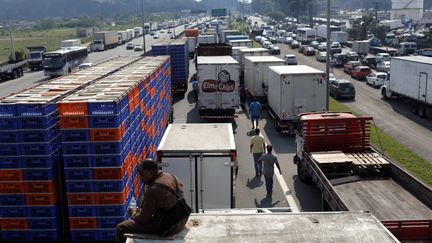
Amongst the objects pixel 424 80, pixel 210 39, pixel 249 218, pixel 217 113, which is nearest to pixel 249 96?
pixel 217 113

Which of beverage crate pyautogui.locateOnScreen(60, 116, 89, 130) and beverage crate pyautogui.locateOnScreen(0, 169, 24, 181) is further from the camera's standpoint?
beverage crate pyautogui.locateOnScreen(0, 169, 24, 181)

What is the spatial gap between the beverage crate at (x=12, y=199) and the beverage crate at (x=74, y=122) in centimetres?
190

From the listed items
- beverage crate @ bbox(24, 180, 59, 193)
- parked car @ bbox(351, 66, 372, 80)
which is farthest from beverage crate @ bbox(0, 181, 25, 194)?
parked car @ bbox(351, 66, 372, 80)

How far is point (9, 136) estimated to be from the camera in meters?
11.7

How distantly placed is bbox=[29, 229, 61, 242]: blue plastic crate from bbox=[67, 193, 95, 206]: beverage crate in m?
0.78

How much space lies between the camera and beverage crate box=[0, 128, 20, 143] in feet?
38.3

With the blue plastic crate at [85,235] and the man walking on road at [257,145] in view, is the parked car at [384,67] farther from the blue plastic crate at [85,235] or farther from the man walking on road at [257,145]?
the blue plastic crate at [85,235]

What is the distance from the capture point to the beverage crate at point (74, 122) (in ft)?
38.3

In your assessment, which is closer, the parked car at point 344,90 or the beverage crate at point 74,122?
the beverage crate at point 74,122

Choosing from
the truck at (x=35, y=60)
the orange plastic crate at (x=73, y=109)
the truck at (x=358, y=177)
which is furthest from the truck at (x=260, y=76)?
the truck at (x=35, y=60)

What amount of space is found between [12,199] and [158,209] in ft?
24.3

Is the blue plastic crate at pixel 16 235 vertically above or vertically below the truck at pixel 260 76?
below

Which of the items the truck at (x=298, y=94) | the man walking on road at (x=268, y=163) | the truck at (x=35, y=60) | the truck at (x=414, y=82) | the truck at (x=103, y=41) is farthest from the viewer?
the truck at (x=103, y=41)

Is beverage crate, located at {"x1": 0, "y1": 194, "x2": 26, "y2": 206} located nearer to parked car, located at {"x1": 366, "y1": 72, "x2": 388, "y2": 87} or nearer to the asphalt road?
the asphalt road
